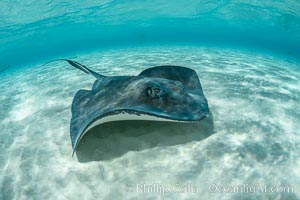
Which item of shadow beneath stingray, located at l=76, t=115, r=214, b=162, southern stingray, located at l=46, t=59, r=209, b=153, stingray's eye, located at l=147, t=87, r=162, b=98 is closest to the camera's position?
southern stingray, located at l=46, t=59, r=209, b=153

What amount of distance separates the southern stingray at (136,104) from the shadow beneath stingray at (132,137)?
0.53 m

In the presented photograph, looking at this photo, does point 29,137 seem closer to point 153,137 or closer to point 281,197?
point 153,137

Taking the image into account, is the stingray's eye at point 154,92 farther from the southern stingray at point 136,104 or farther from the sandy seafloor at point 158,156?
the sandy seafloor at point 158,156

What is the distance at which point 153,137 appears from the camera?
3.66 m

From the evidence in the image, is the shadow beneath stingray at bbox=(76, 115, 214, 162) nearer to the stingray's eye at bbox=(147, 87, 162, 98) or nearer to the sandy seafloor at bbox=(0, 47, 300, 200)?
the sandy seafloor at bbox=(0, 47, 300, 200)

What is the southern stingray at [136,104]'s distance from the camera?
279 cm

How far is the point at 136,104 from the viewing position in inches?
118

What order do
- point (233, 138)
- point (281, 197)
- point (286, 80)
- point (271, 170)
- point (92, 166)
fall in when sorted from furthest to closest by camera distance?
point (286, 80), point (233, 138), point (92, 166), point (271, 170), point (281, 197)

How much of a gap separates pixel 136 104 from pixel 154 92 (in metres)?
0.35

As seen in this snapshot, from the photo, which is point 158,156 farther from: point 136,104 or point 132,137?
point 136,104

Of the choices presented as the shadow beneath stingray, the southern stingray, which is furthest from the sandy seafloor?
the southern stingray

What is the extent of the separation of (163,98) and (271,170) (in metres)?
1.82

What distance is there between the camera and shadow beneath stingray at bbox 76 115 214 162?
3434 millimetres

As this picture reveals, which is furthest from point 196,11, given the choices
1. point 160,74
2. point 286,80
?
point 160,74
